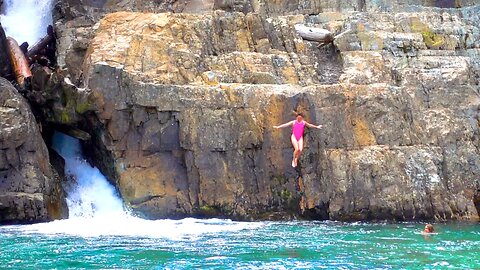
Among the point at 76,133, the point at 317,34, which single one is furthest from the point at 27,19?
the point at 317,34

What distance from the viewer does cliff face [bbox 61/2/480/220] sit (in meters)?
24.6

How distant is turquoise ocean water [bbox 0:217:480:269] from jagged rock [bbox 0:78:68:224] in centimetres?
95

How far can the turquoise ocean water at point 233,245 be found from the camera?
1491cm

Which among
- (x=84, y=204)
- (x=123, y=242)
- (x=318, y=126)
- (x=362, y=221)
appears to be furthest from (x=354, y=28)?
(x=123, y=242)

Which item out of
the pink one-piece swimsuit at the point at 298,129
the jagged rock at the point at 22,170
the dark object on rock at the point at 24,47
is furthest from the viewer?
the dark object on rock at the point at 24,47

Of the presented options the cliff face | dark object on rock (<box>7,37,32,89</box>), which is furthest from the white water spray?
dark object on rock (<box>7,37,32,89</box>)

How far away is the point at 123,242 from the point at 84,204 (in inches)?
300

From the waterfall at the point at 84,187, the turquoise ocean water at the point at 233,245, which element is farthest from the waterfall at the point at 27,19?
the turquoise ocean water at the point at 233,245

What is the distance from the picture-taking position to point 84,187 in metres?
26.1

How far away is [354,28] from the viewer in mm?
30312

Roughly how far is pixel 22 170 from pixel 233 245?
371 inches

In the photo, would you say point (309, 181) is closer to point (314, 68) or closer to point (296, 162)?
point (296, 162)

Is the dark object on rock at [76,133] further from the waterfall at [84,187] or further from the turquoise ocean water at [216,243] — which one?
the turquoise ocean water at [216,243]

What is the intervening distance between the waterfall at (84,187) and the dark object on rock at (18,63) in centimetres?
269
